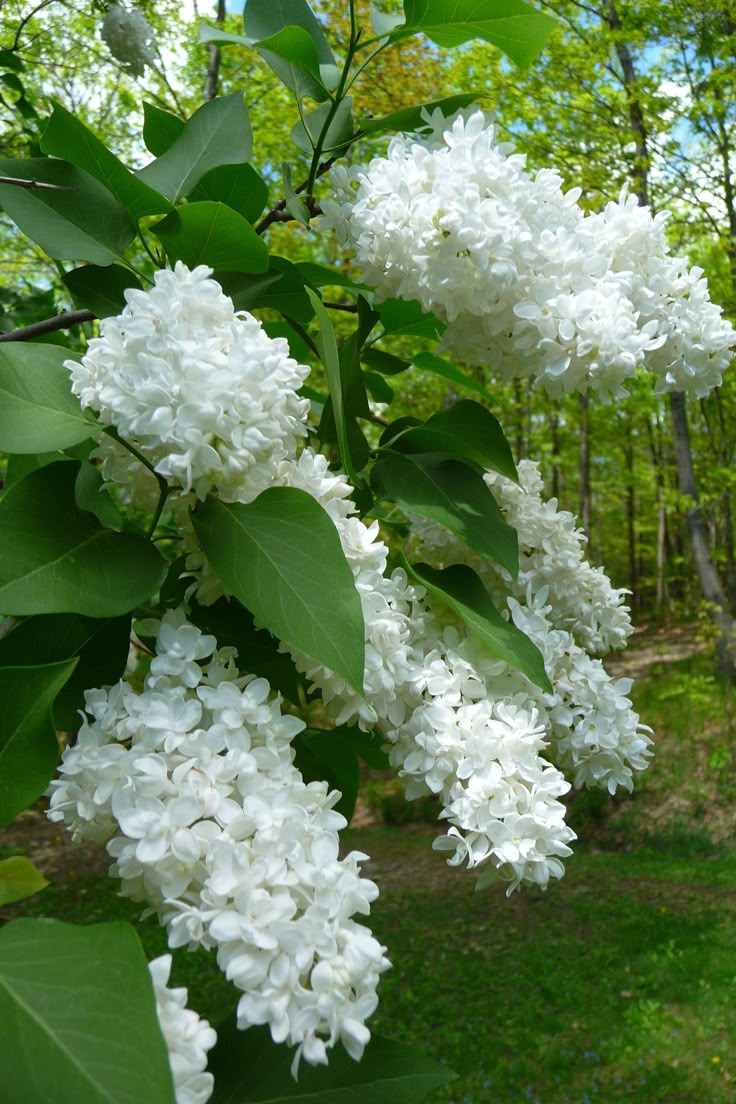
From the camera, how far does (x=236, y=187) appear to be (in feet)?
2.84

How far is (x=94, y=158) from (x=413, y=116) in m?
0.31

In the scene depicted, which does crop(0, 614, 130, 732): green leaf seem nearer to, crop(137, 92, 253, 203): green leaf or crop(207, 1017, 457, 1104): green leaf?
crop(207, 1017, 457, 1104): green leaf

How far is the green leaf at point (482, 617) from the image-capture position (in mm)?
763

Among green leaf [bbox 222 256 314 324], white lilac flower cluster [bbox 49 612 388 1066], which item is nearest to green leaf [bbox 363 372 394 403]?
green leaf [bbox 222 256 314 324]

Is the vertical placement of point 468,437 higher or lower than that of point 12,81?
lower

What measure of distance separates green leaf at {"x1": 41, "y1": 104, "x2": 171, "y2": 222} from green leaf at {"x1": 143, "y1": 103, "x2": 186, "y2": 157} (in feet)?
0.44

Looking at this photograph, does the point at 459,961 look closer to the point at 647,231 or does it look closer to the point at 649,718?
the point at 649,718

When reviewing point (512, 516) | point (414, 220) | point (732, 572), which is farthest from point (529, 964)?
point (732, 572)

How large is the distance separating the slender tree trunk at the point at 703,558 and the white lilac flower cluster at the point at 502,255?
6.94m

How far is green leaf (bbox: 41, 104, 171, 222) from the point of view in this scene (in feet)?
2.53

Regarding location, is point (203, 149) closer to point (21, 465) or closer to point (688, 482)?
point (21, 465)

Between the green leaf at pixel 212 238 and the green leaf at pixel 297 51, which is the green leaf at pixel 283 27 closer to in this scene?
the green leaf at pixel 297 51

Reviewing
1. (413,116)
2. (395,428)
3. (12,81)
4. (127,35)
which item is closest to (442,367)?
(395,428)

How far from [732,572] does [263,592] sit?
1104 centimetres
